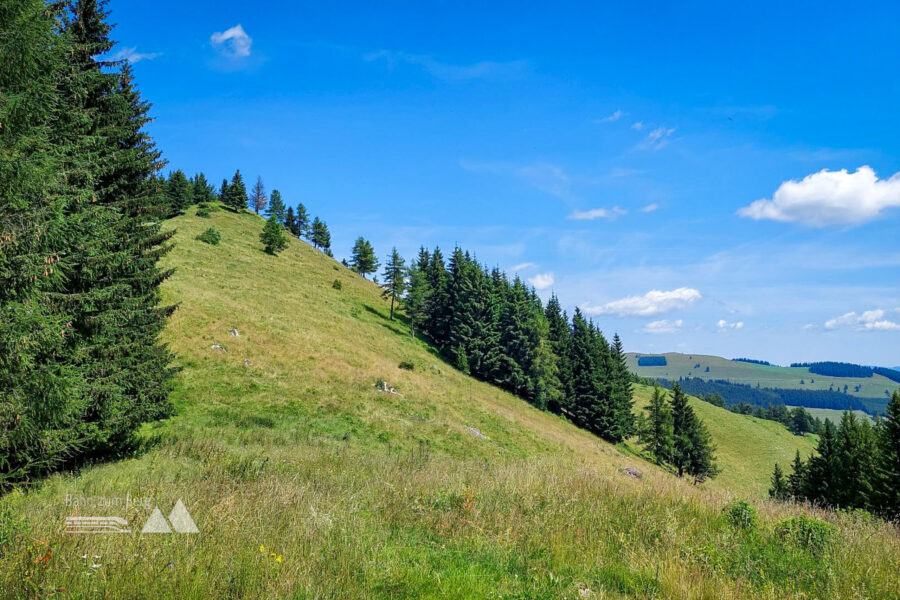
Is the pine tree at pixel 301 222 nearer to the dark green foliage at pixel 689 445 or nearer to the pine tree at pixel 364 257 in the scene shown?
the pine tree at pixel 364 257

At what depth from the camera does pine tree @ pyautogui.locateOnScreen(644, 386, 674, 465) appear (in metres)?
53.0

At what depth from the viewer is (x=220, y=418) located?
18.9m

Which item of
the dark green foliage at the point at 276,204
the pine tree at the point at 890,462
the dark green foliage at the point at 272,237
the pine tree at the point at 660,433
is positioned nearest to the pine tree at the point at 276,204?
the dark green foliage at the point at 276,204

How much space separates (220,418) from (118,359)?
8.27 m

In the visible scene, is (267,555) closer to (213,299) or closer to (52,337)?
(52,337)

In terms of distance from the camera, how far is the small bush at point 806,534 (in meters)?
5.64

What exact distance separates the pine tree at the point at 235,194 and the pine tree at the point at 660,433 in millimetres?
98687

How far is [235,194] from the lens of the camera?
329ft

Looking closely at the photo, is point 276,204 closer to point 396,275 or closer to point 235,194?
point 235,194

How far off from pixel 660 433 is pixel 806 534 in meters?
55.2

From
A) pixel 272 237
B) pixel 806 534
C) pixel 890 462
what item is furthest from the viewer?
pixel 272 237

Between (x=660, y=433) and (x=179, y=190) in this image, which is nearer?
(x=660, y=433)

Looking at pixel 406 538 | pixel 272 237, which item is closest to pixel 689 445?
pixel 406 538

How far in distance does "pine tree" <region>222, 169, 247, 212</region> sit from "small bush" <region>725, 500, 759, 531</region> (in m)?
111
